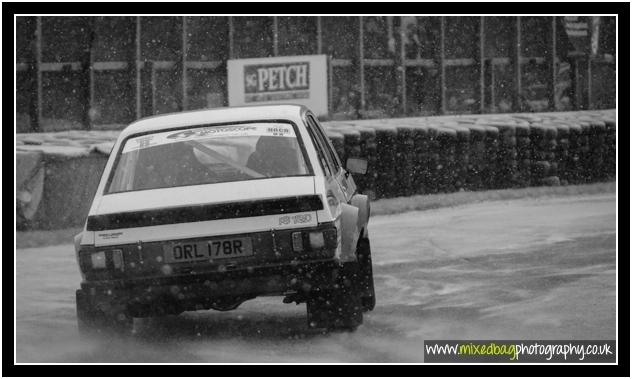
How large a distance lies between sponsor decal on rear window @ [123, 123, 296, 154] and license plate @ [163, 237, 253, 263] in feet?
3.53

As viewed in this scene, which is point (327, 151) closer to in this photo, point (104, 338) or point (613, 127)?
point (104, 338)

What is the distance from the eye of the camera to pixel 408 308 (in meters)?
8.77

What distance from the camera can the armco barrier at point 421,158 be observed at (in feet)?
44.7

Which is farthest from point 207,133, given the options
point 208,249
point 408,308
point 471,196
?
point 471,196

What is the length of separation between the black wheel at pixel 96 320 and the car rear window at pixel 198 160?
0.74 meters

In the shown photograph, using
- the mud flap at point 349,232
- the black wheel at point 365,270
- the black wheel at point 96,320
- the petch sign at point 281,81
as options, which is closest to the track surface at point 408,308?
the black wheel at point 96,320

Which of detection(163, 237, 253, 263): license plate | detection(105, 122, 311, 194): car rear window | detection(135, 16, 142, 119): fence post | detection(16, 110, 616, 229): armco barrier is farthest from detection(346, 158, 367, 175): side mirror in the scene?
detection(135, 16, 142, 119): fence post

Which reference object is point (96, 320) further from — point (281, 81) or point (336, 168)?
point (281, 81)

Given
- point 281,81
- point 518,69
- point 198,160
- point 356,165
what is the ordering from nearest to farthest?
point 198,160 → point 356,165 → point 281,81 → point 518,69

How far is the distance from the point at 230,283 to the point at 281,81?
10.2 m

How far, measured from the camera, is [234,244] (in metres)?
7.07

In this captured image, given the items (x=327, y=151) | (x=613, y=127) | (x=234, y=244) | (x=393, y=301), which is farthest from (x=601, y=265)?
(x=613, y=127)

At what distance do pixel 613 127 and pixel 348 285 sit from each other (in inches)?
514

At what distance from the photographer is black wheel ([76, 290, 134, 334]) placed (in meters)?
7.63
